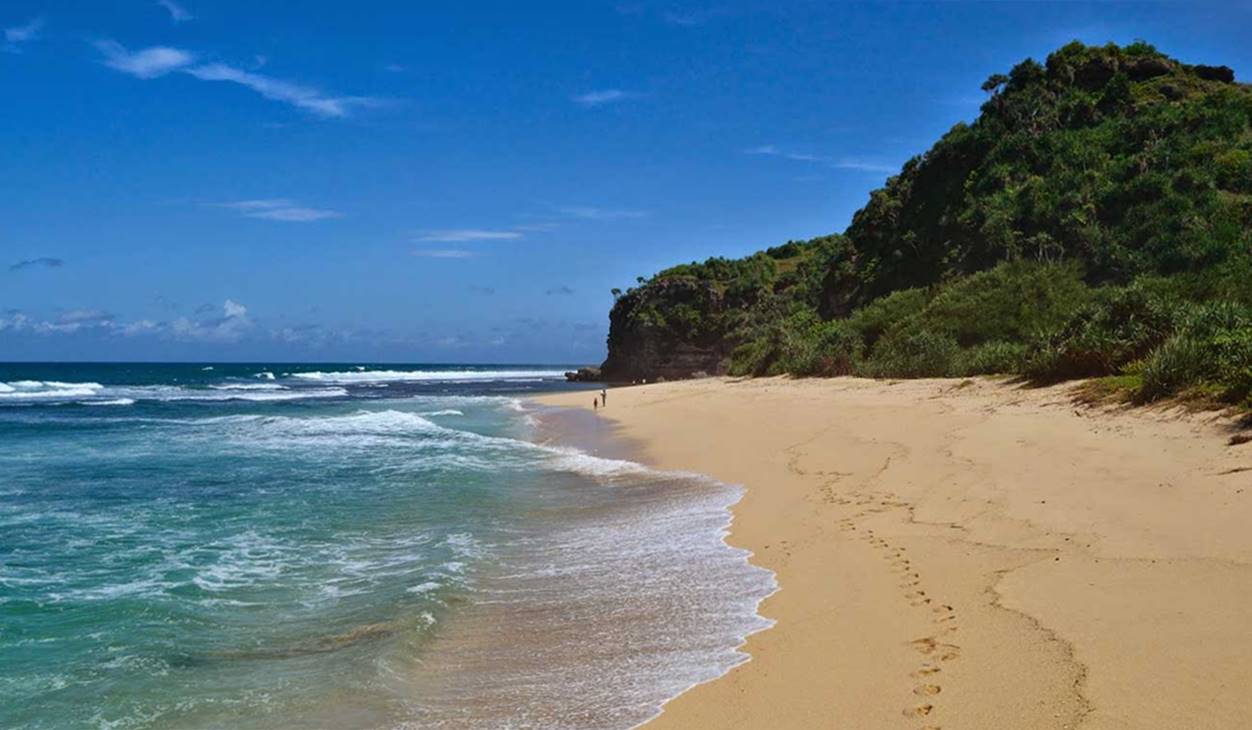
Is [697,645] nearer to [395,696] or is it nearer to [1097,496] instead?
[395,696]

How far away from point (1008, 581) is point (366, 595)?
6.36m

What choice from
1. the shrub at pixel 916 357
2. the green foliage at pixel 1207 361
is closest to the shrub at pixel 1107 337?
the green foliage at pixel 1207 361

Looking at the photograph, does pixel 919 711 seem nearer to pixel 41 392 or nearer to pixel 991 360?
pixel 991 360

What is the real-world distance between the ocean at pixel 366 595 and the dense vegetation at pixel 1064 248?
32.9ft

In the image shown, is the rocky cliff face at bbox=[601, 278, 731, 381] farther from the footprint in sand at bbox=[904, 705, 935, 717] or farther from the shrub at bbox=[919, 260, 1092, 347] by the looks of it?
the footprint in sand at bbox=[904, 705, 935, 717]

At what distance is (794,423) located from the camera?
2186cm

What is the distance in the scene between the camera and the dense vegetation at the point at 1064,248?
18344 millimetres

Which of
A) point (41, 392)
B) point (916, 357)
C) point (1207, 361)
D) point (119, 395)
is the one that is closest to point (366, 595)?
point (1207, 361)

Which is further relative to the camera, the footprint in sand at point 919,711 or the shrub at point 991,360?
the shrub at point 991,360

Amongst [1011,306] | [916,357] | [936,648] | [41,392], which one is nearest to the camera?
[936,648]

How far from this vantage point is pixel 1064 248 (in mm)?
42188

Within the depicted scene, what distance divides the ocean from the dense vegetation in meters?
10.0

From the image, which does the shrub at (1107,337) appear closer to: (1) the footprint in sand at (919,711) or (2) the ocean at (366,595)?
(2) the ocean at (366,595)

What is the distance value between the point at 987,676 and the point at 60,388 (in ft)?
277
